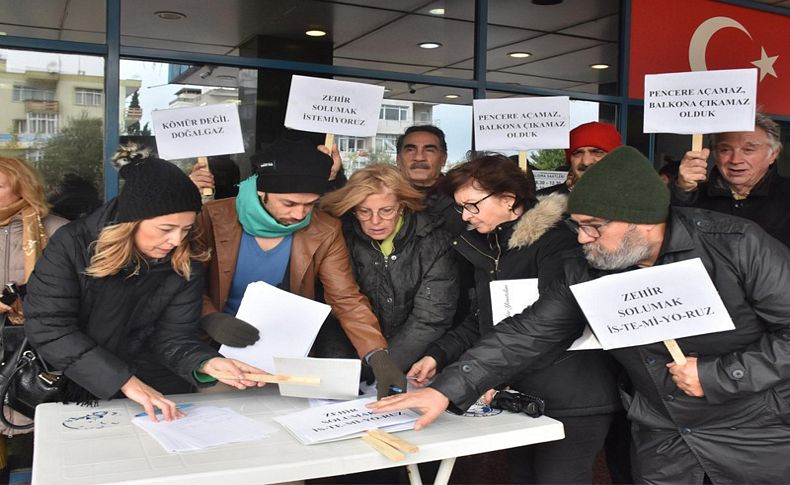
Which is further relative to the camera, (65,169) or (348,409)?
(65,169)

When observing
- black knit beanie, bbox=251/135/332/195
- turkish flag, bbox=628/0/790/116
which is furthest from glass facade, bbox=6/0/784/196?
black knit beanie, bbox=251/135/332/195

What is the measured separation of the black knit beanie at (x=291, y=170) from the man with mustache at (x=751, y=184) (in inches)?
65.6

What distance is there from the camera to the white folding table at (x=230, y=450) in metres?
1.70

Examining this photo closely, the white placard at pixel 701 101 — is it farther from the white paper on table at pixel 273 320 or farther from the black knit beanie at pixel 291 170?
the white paper on table at pixel 273 320

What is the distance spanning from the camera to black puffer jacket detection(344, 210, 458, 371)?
2.76 m

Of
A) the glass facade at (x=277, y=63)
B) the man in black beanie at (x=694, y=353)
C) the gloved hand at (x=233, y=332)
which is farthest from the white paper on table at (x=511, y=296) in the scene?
the glass facade at (x=277, y=63)

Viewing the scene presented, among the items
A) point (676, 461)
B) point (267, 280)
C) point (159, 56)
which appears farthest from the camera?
point (159, 56)

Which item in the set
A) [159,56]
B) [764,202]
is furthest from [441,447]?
[159,56]

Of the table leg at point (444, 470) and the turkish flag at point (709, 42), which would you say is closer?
the table leg at point (444, 470)

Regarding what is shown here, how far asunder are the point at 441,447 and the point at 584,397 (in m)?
0.64

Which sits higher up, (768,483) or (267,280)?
(267,280)

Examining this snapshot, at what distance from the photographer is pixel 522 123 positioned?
3.54 meters

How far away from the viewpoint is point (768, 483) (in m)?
2.08

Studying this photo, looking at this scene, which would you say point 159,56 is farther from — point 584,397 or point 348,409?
point 584,397
